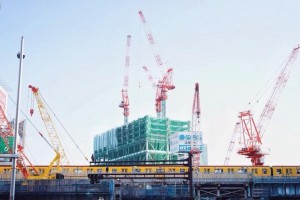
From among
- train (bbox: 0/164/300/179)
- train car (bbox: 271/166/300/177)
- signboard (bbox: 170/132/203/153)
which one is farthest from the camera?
signboard (bbox: 170/132/203/153)

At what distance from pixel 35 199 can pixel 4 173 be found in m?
33.6

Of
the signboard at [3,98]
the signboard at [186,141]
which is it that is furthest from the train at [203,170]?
the signboard at [186,141]

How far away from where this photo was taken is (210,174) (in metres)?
100

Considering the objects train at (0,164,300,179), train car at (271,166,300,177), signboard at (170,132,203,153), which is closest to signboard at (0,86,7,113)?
train at (0,164,300,179)

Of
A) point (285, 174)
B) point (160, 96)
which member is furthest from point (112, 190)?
point (160, 96)

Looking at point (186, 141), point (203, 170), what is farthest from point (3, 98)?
point (186, 141)

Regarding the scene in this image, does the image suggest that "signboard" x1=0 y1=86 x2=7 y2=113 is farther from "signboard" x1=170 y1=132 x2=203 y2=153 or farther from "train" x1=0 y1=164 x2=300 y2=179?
"signboard" x1=170 y1=132 x2=203 y2=153

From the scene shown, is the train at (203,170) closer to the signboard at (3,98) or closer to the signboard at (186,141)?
the signboard at (3,98)

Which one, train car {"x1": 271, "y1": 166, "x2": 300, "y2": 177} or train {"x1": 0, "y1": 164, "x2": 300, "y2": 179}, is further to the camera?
train car {"x1": 271, "y1": 166, "x2": 300, "y2": 177}

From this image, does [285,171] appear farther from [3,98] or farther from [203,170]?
[3,98]

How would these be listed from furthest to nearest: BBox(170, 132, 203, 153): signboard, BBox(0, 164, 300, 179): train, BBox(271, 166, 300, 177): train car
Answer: BBox(170, 132, 203, 153): signboard < BBox(271, 166, 300, 177): train car < BBox(0, 164, 300, 179): train

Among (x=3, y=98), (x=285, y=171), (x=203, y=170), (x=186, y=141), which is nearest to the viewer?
(x=285, y=171)

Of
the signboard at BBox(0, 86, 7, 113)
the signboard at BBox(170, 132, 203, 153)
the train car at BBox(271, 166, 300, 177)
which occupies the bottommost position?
the train car at BBox(271, 166, 300, 177)

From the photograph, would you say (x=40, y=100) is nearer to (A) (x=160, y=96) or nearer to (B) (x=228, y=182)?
(B) (x=228, y=182)
